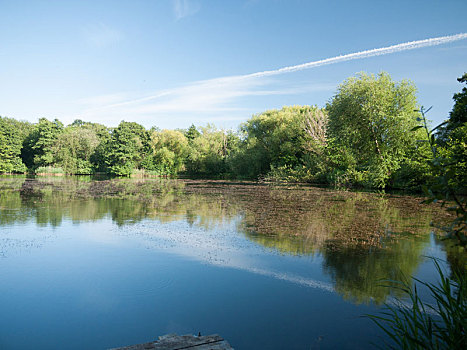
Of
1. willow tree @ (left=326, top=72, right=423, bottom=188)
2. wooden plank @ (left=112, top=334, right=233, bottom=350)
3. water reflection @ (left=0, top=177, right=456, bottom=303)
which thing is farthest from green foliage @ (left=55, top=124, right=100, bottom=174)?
wooden plank @ (left=112, top=334, right=233, bottom=350)

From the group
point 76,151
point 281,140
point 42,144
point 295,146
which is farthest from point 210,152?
point 42,144

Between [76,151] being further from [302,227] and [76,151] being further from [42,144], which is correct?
[302,227]

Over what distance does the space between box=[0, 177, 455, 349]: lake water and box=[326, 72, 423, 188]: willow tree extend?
13.8 m

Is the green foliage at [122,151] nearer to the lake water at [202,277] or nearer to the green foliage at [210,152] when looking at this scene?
the green foliage at [210,152]

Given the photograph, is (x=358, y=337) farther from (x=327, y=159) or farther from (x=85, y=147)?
(x=85, y=147)

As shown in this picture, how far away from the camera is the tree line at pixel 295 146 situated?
2198 cm

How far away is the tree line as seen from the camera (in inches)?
866

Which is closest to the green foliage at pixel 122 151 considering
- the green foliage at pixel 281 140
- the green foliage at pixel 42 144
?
the green foliage at pixel 42 144

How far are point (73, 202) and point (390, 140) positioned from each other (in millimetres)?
21608

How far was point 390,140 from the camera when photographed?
23.6 meters

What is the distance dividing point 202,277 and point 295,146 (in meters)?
30.1

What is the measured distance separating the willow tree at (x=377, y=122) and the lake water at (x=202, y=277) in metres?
13.8

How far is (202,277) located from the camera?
5457 millimetres

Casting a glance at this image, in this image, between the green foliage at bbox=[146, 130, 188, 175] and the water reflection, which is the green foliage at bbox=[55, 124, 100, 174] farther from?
the water reflection
